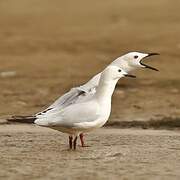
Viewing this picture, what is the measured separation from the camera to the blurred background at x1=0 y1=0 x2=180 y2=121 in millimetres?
14148

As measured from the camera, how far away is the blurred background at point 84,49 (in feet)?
46.4

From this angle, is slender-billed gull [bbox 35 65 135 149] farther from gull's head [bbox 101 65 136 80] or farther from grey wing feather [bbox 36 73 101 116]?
grey wing feather [bbox 36 73 101 116]

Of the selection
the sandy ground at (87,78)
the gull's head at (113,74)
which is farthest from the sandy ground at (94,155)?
the gull's head at (113,74)

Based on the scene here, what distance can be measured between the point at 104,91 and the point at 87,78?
760 centimetres

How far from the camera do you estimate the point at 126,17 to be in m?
28.7

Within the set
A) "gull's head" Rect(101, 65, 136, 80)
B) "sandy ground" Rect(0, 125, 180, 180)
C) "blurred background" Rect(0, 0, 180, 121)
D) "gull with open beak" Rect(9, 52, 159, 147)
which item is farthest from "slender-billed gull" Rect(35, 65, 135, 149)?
"blurred background" Rect(0, 0, 180, 121)

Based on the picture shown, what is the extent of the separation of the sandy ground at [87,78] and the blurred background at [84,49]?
2 cm

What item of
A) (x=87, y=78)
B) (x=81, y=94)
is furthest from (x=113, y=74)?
(x=87, y=78)

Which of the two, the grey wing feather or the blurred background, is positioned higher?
the blurred background

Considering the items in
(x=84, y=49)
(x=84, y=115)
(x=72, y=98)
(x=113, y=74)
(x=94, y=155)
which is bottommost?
(x=94, y=155)

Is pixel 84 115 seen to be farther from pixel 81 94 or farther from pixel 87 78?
pixel 87 78

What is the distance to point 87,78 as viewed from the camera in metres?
17.0

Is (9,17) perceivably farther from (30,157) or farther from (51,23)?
(30,157)

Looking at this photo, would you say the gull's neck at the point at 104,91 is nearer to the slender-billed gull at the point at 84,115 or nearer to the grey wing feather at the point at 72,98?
the slender-billed gull at the point at 84,115
